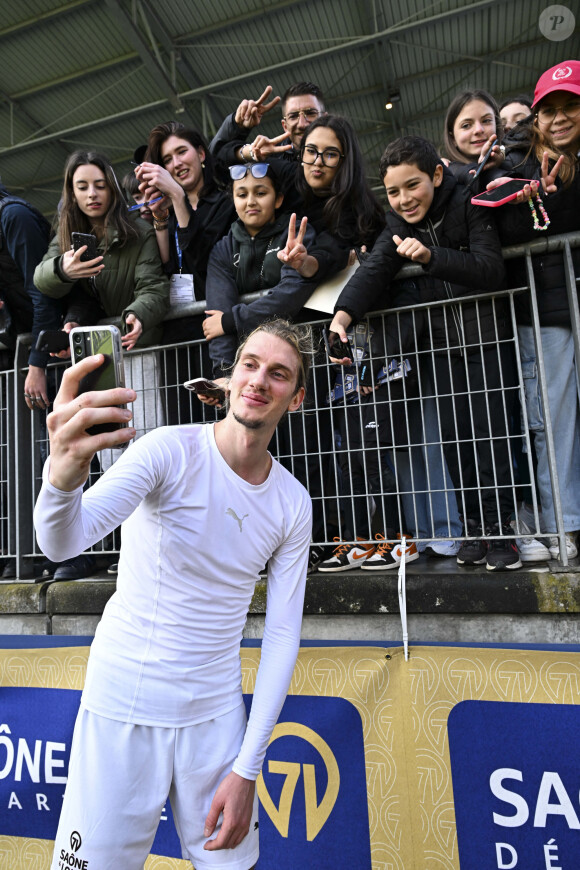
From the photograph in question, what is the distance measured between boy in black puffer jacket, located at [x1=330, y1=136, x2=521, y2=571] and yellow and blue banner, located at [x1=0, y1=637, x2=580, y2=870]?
590 mm

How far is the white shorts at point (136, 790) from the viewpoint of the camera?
1.73 m

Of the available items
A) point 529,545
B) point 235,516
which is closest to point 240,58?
point 529,545

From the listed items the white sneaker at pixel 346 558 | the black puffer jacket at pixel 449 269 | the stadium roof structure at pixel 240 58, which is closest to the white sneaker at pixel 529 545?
the white sneaker at pixel 346 558

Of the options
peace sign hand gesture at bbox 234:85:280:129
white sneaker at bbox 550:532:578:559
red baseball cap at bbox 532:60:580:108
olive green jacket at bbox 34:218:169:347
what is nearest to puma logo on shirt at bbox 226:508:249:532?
white sneaker at bbox 550:532:578:559

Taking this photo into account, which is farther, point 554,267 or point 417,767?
point 554,267

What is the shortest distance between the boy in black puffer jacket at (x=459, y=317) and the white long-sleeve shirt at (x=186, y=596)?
1266 millimetres

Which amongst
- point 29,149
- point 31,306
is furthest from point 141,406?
point 29,149

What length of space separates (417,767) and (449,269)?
2.27 m

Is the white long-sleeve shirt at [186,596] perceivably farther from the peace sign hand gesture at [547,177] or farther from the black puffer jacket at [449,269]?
the peace sign hand gesture at [547,177]

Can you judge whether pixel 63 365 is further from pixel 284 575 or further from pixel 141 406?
pixel 284 575

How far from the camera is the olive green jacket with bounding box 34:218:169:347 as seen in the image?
3605 mm

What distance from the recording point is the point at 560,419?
291 cm

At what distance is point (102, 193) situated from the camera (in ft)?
12.0

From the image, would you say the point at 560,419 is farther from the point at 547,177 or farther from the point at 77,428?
the point at 77,428
